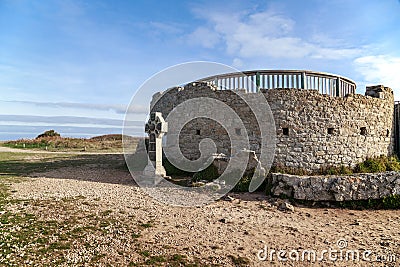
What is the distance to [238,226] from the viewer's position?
729 centimetres

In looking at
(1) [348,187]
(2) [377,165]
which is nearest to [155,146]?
(1) [348,187]

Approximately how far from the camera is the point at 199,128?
42.9ft

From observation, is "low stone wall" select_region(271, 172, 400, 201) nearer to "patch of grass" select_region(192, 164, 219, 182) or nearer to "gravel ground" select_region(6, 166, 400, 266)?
"gravel ground" select_region(6, 166, 400, 266)

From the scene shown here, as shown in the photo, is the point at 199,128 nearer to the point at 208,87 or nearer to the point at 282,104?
the point at 208,87

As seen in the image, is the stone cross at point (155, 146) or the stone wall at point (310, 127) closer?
the stone wall at point (310, 127)

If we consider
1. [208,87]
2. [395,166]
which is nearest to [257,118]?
[208,87]

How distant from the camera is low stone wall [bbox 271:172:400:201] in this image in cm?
909

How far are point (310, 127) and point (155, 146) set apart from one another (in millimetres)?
6727

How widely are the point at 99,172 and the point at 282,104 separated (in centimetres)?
957

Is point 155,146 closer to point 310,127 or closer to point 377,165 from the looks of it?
A: point 310,127

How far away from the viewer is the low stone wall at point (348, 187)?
29.8 feet

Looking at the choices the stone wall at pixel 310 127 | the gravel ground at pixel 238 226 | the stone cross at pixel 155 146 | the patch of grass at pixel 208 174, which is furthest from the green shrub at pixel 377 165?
the stone cross at pixel 155 146

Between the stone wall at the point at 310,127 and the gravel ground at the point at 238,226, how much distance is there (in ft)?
9.53

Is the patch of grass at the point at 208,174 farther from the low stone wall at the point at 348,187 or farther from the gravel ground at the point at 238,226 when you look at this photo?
the low stone wall at the point at 348,187
